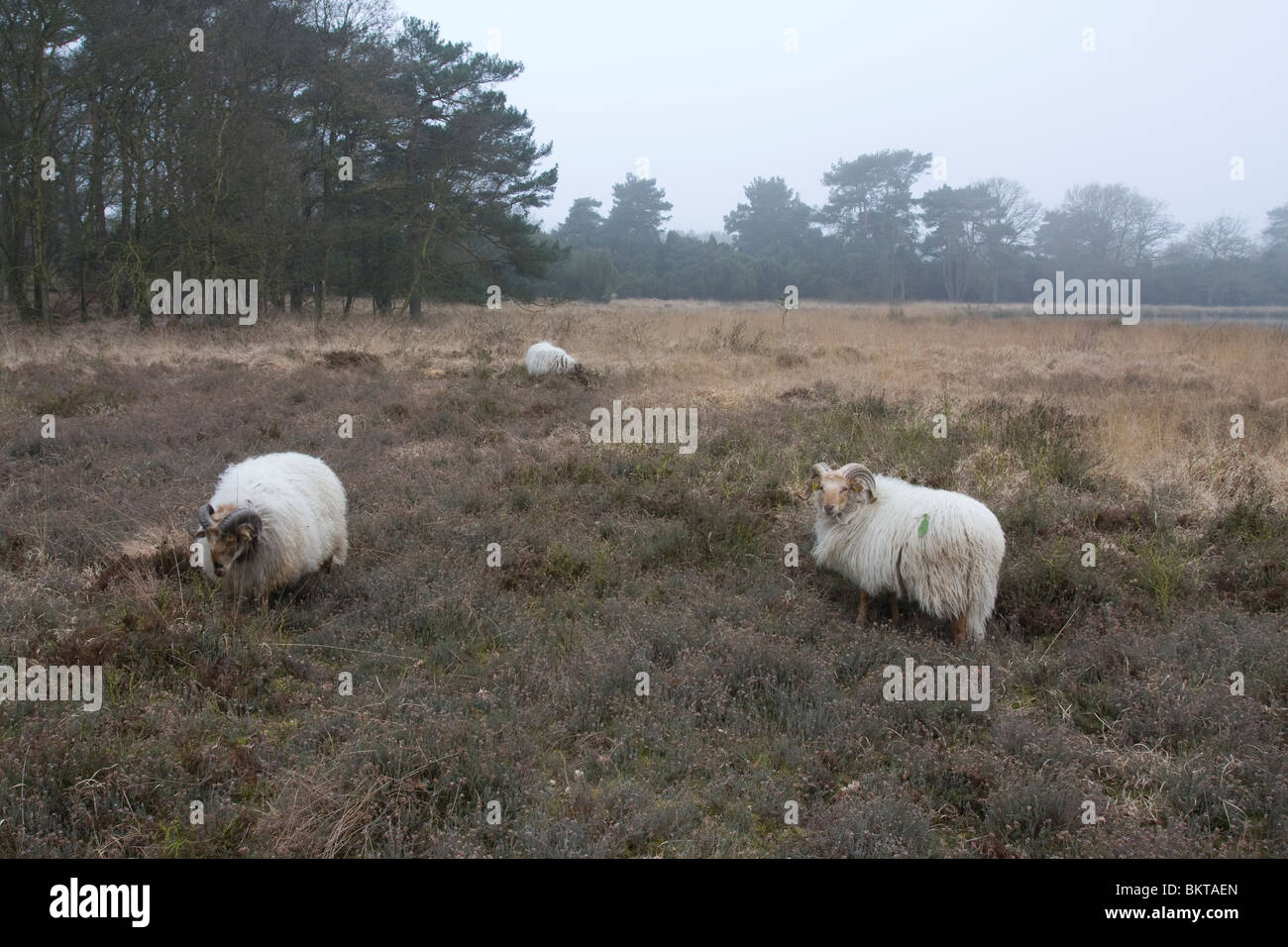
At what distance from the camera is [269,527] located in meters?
5.99

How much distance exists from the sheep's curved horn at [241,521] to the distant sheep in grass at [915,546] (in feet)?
14.2

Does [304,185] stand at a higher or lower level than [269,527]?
higher

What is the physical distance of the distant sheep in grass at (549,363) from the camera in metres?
16.3

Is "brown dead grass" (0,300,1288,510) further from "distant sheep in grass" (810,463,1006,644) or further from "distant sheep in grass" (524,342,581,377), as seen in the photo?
"distant sheep in grass" (810,463,1006,644)

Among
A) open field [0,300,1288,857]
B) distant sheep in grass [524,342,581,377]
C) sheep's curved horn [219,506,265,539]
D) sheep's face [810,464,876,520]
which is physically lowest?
open field [0,300,1288,857]

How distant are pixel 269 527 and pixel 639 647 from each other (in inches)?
120

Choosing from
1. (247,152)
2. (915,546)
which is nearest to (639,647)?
(915,546)

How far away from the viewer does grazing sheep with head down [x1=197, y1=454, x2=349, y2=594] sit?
18.6 feet

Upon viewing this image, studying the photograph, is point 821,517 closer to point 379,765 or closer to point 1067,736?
point 1067,736

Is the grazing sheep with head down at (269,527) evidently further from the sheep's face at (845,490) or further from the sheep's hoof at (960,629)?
the sheep's hoof at (960,629)

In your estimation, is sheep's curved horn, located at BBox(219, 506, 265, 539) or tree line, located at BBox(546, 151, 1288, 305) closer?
sheep's curved horn, located at BBox(219, 506, 265, 539)

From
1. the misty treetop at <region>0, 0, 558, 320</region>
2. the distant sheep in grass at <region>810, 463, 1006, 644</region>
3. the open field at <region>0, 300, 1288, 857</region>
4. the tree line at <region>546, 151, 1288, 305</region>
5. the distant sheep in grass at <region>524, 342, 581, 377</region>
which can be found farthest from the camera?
the tree line at <region>546, 151, 1288, 305</region>

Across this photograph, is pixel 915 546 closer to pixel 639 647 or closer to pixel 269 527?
pixel 639 647

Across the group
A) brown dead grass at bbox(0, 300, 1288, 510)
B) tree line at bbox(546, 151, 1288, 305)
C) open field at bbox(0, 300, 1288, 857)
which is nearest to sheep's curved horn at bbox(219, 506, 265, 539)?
open field at bbox(0, 300, 1288, 857)
